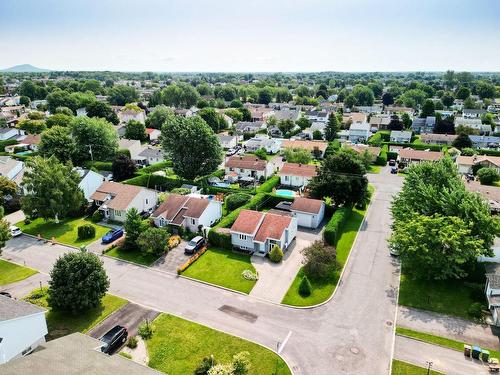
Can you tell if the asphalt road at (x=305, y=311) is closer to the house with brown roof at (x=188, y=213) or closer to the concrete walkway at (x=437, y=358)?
the concrete walkway at (x=437, y=358)

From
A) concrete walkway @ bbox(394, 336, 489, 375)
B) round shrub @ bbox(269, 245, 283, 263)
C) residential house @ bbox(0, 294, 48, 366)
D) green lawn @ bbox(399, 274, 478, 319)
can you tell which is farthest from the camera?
round shrub @ bbox(269, 245, 283, 263)

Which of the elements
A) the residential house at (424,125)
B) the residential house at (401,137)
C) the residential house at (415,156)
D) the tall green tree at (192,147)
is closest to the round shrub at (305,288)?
the tall green tree at (192,147)

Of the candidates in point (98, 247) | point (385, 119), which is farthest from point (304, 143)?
point (98, 247)

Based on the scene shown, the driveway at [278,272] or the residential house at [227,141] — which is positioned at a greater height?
the residential house at [227,141]

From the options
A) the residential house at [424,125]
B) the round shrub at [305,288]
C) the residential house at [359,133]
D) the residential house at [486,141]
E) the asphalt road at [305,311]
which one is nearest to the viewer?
the asphalt road at [305,311]

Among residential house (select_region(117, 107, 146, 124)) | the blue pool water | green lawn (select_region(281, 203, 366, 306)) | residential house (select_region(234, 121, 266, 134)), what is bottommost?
green lawn (select_region(281, 203, 366, 306))

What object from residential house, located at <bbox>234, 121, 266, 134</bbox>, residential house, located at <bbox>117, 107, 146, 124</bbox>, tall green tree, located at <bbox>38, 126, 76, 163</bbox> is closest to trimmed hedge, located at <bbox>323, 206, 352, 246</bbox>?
tall green tree, located at <bbox>38, 126, 76, 163</bbox>

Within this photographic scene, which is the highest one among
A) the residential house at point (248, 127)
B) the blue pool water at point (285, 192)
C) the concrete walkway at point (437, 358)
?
the residential house at point (248, 127)

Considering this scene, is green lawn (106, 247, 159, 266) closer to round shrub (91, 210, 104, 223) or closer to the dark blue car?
the dark blue car
